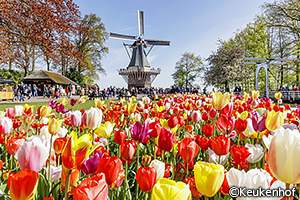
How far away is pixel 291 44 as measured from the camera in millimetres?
23438

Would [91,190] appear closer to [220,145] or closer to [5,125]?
[220,145]

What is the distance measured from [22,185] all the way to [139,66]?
126ft

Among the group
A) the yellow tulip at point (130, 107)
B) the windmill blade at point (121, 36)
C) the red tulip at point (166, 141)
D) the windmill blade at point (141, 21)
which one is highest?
the windmill blade at point (141, 21)

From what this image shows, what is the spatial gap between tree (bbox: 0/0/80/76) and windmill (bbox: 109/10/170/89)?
2870 cm

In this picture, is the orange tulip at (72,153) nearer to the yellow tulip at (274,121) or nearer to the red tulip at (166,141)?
the red tulip at (166,141)

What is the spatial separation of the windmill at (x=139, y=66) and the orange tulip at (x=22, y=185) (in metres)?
37.1

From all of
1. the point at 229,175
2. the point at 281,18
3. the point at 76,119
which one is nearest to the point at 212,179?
the point at 229,175

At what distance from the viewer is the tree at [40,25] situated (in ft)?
25.0

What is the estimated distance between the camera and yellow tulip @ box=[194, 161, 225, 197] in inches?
28.8

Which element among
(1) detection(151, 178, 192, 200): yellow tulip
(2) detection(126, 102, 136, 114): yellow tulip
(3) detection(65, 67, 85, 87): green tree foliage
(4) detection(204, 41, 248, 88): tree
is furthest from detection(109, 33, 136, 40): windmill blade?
(1) detection(151, 178, 192, 200): yellow tulip

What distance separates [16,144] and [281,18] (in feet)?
82.2

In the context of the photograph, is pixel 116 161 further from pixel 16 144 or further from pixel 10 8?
pixel 10 8

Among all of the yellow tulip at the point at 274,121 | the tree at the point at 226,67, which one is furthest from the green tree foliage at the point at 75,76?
the yellow tulip at the point at 274,121

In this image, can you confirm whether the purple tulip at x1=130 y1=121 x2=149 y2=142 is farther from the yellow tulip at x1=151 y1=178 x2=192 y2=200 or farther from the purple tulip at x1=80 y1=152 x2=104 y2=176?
the yellow tulip at x1=151 y1=178 x2=192 y2=200
